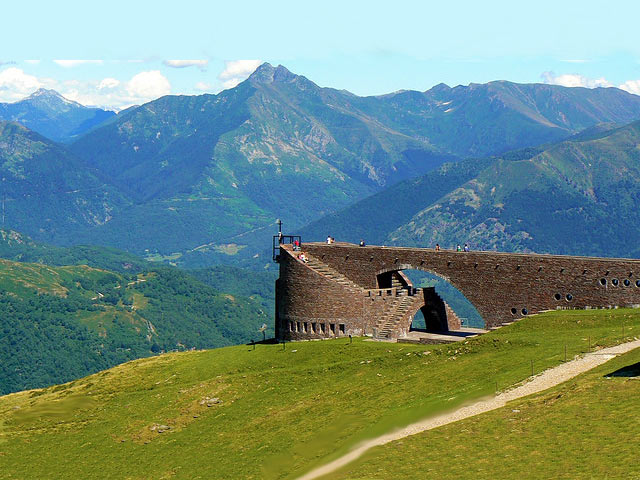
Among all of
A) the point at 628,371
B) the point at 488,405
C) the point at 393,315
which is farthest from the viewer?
the point at 393,315

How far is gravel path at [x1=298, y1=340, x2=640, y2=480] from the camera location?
167ft

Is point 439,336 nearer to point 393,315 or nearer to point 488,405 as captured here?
point 393,315

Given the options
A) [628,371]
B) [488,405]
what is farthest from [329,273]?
[628,371]

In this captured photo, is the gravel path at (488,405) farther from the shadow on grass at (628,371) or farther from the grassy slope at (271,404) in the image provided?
the shadow on grass at (628,371)

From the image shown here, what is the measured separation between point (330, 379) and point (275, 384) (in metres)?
4.58

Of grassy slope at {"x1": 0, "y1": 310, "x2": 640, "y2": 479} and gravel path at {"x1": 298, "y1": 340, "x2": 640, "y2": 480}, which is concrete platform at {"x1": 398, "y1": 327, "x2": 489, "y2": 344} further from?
gravel path at {"x1": 298, "y1": 340, "x2": 640, "y2": 480}

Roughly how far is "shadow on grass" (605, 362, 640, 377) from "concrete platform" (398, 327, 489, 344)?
27.1 metres

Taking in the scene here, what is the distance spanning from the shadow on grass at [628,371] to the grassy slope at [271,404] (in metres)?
6.46

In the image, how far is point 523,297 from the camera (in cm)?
8594

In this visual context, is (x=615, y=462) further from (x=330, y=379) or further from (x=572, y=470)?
Result: (x=330, y=379)

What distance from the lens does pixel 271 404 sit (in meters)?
68.3

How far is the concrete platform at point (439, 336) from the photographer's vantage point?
277 ft

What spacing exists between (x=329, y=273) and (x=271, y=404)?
108ft

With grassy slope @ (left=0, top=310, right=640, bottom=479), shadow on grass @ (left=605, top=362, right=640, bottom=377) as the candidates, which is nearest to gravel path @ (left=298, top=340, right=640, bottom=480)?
grassy slope @ (left=0, top=310, right=640, bottom=479)
